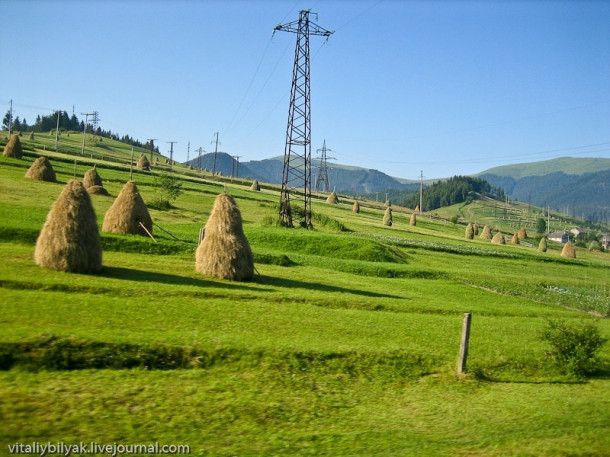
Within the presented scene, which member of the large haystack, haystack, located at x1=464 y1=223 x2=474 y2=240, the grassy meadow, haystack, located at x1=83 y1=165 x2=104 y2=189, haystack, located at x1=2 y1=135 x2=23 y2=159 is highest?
the large haystack

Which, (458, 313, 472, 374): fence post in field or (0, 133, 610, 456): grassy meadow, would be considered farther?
(458, 313, 472, 374): fence post in field

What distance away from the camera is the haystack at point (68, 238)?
18.2m

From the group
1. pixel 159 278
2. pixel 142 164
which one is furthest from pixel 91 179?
pixel 142 164

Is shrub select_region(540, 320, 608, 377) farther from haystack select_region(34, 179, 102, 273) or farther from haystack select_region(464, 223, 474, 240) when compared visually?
haystack select_region(464, 223, 474, 240)

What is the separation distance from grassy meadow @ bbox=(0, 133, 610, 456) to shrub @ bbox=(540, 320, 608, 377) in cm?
44

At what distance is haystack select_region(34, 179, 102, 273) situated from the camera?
1825 cm

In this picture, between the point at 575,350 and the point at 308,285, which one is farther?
the point at 308,285

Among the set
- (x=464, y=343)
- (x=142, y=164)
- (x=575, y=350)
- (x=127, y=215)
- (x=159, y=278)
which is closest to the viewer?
(x=464, y=343)

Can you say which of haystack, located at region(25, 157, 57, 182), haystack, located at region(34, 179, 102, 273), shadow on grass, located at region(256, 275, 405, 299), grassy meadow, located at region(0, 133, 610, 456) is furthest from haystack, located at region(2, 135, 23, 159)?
haystack, located at region(34, 179, 102, 273)

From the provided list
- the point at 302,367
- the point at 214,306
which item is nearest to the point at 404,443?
the point at 302,367

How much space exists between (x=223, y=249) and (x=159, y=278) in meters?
2.95

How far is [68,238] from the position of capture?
18219mm

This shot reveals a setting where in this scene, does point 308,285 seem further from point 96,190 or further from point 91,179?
point 91,179

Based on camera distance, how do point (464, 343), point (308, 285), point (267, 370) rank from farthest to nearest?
point (308, 285) → point (464, 343) → point (267, 370)
